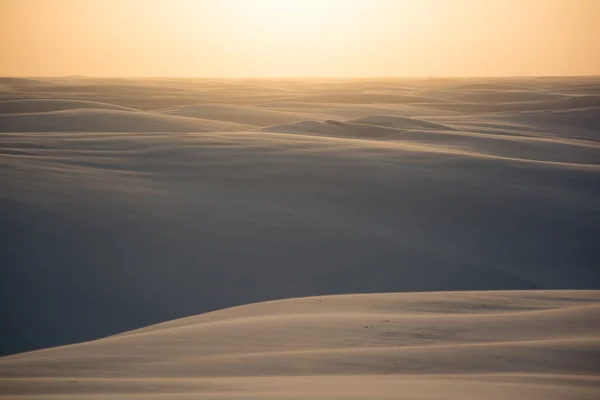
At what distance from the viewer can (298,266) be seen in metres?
9.34

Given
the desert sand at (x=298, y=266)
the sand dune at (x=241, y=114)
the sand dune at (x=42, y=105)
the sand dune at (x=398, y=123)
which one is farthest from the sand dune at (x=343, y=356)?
the sand dune at (x=42, y=105)

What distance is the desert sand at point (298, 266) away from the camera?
3.97m

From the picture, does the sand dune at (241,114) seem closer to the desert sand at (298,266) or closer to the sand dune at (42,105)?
the sand dune at (42,105)

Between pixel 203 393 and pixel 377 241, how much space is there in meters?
6.94

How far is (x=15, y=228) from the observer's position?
31.6 feet

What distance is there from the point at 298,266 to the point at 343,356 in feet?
16.7

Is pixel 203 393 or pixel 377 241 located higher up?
pixel 203 393

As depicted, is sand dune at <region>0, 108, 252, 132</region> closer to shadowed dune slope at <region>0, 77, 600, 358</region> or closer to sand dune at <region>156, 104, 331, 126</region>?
shadowed dune slope at <region>0, 77, 600, 358</region>

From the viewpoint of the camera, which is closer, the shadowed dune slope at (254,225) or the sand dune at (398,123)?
the shadowed dune slope at (254,225)

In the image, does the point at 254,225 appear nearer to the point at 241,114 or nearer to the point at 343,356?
the point at 343,356

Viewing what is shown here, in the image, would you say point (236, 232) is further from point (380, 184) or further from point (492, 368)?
point (492, 368)

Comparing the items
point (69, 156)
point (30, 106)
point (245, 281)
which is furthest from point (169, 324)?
point (30, 106)

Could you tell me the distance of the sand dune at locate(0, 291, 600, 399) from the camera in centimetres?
352

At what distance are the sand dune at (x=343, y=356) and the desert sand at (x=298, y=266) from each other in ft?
0.07
